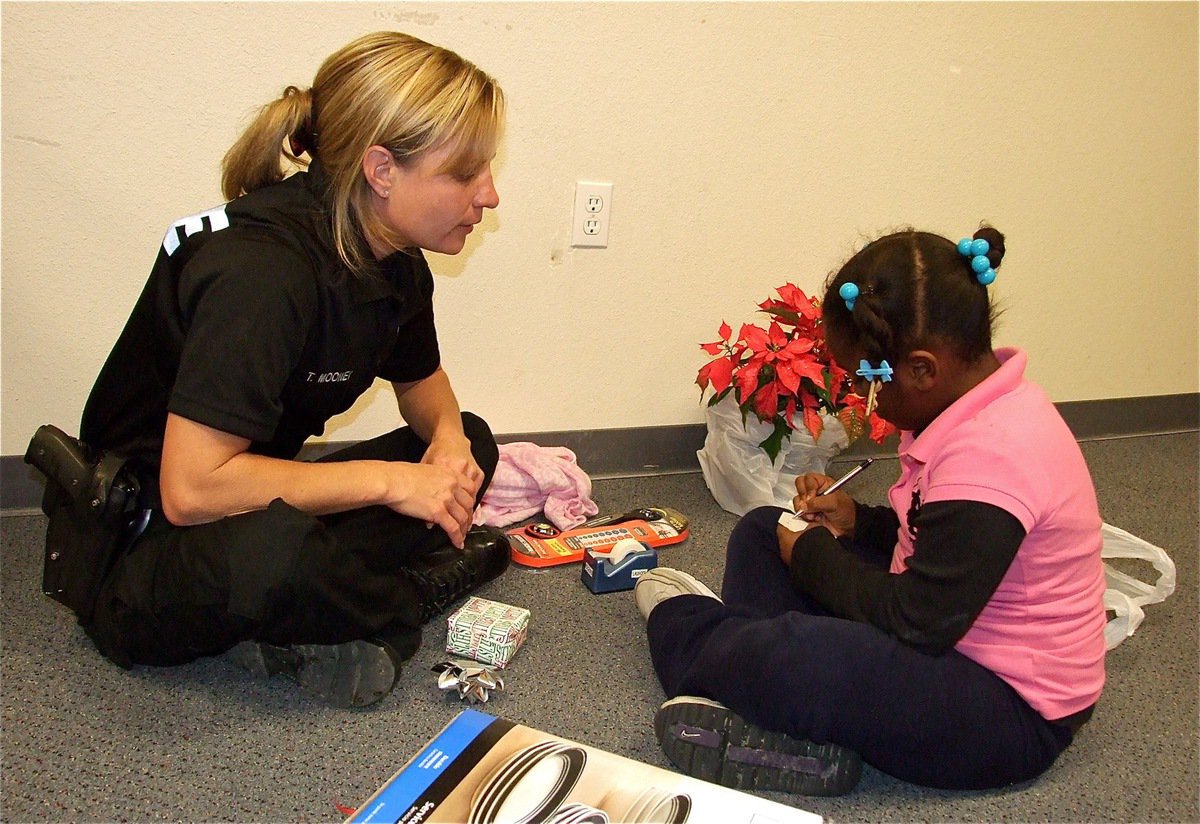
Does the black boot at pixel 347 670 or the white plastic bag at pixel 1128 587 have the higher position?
the white plastic bag at pixel 1128 587

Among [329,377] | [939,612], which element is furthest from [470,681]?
[939,612]

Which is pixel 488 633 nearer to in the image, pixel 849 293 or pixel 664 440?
pixel 849 293

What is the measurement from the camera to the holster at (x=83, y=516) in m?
1.09

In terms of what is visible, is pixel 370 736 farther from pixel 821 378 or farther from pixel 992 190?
pixel 992 190

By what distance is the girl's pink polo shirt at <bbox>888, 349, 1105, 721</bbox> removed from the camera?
936 mm

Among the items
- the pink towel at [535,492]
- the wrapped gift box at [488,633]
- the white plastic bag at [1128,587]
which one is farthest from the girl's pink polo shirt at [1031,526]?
the pink towel at [535,492]

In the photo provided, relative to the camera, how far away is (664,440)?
1.89 m

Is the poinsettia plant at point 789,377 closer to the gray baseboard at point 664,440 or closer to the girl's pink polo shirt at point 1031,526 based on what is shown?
the gray baseboard at point 664,440

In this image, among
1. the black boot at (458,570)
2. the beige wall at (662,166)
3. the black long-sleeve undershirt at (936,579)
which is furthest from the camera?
the beige wall at (662,166)

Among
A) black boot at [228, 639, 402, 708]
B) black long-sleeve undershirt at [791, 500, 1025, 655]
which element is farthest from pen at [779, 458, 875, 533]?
black boot at [228, 639, 402, 708]

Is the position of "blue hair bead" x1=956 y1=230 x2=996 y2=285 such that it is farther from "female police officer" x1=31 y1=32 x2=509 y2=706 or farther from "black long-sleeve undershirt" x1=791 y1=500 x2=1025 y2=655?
"female police officer" x1=31 y1=32 x2=509 y2=706

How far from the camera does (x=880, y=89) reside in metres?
1.84

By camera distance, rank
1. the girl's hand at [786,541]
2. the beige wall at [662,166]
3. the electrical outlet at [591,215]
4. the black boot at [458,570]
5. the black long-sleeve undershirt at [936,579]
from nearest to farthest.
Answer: the black long-sleeve undershirt at [936,579] → the girl's hand at [786,541] → the black boot at [458,570] → the beige wall at [662,166] → the electrical outlet at [591,215]

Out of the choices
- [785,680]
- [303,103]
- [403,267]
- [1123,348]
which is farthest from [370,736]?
[1123,348]
